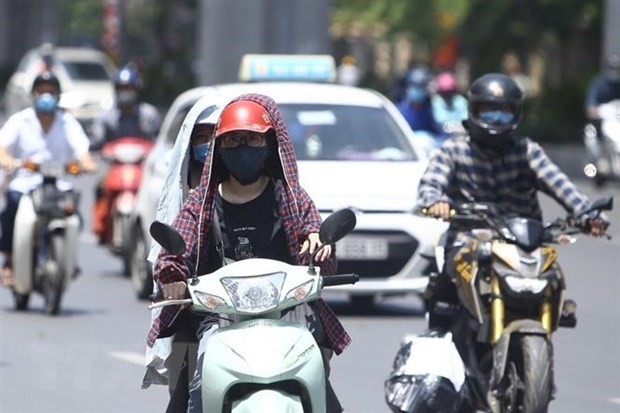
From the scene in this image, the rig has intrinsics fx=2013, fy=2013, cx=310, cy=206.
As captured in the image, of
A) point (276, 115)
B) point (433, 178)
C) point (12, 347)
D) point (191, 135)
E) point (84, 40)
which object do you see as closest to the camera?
point (276, 115)

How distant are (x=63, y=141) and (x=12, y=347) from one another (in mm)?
2330

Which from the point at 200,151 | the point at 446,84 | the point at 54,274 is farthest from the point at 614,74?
the point at 200,151

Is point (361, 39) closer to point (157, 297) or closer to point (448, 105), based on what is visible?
point (448, 105)

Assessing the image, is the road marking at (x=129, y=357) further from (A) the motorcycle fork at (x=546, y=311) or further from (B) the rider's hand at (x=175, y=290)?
(B) the rider's hand at (x=175, y=290)

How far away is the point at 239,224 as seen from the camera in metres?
6.86

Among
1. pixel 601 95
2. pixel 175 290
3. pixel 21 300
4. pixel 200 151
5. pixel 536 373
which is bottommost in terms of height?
pixel 21 300

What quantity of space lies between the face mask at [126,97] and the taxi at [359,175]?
5.32 ft

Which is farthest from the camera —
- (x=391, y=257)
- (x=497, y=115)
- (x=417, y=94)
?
(x=417, y=94)

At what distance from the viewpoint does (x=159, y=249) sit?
7.26 meters

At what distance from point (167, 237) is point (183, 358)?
0.88m

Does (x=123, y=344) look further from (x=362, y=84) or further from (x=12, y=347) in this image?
(x=362, y=84)

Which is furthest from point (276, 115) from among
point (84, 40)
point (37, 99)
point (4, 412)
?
point (84, 40)

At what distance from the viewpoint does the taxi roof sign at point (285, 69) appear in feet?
58.7

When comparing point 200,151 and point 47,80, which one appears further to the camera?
point 47,80
